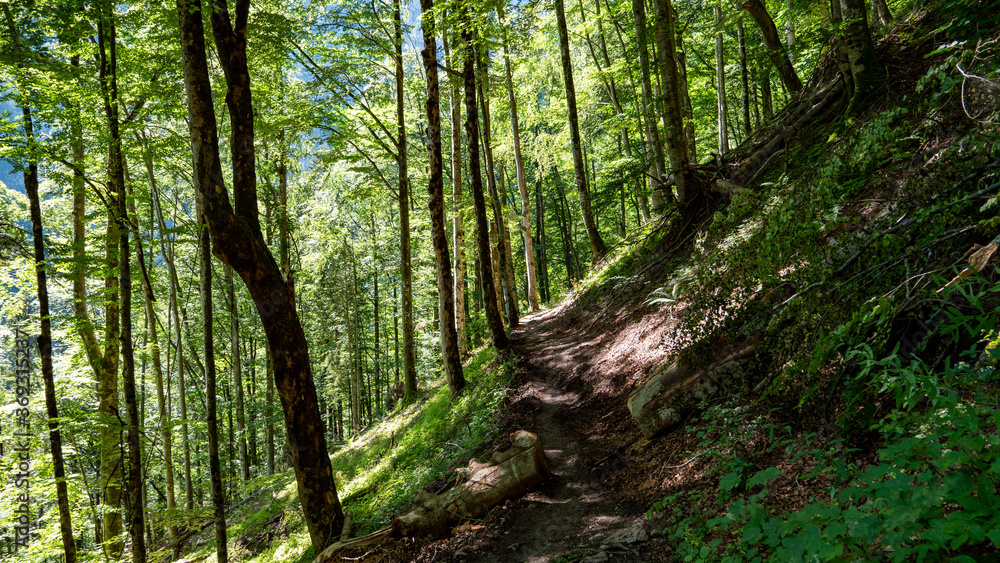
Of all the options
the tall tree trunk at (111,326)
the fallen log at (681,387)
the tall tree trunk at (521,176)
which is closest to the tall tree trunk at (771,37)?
the fallen log at (681,387)

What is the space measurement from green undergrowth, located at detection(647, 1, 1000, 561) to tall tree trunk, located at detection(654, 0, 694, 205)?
10.3ft

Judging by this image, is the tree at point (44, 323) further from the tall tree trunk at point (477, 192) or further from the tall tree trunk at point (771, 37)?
the tall tree trunk at point (771, 37)

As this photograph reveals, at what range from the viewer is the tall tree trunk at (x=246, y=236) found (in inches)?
203

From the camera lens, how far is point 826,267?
11.3ft

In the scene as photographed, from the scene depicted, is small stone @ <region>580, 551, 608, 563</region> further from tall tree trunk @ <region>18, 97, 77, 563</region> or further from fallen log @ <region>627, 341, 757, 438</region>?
tall tree trunk @ <region>18, 97, 77, 563</region>

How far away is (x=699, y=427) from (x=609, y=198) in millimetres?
5196

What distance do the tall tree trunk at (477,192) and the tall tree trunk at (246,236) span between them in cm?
444

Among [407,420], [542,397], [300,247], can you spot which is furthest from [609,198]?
[300,247]

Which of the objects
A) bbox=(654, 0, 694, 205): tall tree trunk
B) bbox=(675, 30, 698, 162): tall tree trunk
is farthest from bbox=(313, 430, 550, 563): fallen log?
bbox=(675, 30, 698, 162): tall tree trunk

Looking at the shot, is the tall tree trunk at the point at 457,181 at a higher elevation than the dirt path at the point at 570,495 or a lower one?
higher

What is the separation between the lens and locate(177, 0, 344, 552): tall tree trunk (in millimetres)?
5145

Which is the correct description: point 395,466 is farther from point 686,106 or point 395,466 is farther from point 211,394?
point 686,106

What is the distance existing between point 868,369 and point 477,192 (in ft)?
26.4

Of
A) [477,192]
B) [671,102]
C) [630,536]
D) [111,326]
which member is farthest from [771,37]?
[111,326]
